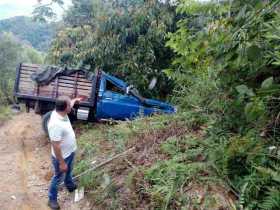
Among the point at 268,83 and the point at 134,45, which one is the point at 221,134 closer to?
the point at 268,83

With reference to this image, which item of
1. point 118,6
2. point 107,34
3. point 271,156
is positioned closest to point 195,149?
point 271,156

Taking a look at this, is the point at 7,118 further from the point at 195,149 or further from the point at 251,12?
the point at 251,12

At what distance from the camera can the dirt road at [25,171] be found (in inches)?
215

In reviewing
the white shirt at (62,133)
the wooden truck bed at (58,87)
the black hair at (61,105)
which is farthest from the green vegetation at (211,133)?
the wooden truck bed at (58,87)

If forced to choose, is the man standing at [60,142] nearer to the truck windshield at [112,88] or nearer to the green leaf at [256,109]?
the green leaf at [256,109]

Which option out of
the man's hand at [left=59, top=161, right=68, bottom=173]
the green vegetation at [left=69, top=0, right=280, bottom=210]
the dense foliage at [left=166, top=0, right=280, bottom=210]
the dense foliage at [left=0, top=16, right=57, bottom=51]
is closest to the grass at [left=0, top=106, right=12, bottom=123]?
the green vegetation at [left=69, top=0, right=280, bottom=210]

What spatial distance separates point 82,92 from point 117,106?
38.5 inches

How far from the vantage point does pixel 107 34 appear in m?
11.0

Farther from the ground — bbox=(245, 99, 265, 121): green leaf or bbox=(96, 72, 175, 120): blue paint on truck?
bbox=(245, 99, 265, 121): green leaf

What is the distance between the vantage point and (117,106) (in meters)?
9.10

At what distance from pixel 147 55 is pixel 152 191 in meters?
6.62

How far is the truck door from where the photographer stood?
9062 mm

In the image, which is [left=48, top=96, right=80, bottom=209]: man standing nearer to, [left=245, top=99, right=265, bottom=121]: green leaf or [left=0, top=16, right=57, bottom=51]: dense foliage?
[left=245, top=99, right=265, bottom=121]: green leaf

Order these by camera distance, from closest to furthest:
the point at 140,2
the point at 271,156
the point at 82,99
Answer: the point at 271,156 < the point at 82,99 < the point at 140,2
